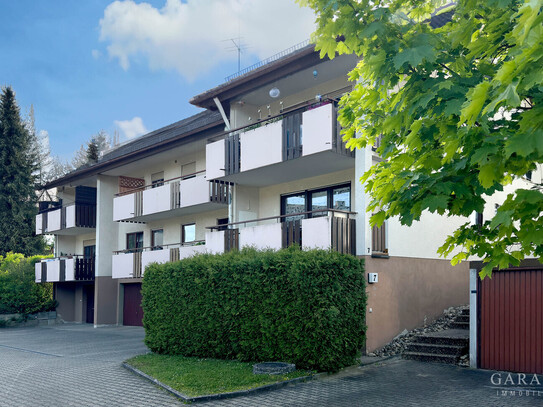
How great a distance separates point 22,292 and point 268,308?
2077 centimetres

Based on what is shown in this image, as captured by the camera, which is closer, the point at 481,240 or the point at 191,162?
→ the point at 481,240

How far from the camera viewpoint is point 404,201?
590 centimetres

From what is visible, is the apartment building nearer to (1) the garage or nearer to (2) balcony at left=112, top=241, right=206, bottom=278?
(2) balcony at left=112, top=241, right=206, bottom=278

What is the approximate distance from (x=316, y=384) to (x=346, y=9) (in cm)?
738

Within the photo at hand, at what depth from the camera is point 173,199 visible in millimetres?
20766

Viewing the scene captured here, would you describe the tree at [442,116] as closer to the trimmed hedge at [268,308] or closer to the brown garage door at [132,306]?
the trimmed hedge at [268,308]

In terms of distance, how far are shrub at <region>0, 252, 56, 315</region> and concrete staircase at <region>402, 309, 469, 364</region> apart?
22.0 meters

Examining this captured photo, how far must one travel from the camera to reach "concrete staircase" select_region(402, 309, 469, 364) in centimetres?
1268

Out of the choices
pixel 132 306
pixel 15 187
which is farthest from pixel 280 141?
pixel 15 187

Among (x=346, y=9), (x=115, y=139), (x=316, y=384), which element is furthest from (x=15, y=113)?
(x=346, y=9)

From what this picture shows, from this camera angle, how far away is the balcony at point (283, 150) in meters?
13.8

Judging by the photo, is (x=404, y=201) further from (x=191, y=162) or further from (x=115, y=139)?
(x=115, y=139)

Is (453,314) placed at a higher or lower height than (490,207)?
lower

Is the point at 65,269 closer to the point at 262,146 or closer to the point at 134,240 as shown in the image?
the point at 134,240
